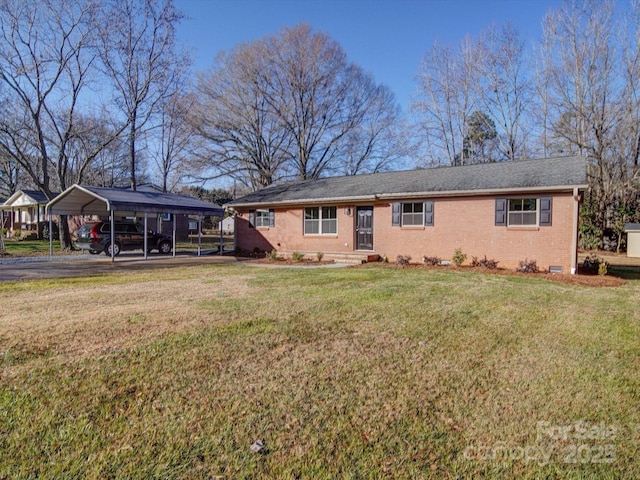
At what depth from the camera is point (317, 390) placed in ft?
10.7

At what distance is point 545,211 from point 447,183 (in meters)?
3.13

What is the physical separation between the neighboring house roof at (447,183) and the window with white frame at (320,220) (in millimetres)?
614

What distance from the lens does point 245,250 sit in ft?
58.3

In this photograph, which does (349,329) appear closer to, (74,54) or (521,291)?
(521,291)

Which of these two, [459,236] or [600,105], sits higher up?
[600,105]

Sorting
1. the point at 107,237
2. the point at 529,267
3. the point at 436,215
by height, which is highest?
the point at 436,215

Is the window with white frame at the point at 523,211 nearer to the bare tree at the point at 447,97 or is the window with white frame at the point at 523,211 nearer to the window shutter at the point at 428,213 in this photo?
the window shutter at the point at 428,213

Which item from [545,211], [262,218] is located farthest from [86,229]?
[545,211]

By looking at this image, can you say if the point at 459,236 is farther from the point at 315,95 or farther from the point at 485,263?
the point at 315,95

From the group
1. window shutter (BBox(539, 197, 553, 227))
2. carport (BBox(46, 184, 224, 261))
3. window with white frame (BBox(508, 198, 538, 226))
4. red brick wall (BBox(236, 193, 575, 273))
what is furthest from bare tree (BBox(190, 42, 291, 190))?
window shutter (BBox(539, 197, 553, 227))

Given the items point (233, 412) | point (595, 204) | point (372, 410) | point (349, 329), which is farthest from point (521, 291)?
point (595, 204)

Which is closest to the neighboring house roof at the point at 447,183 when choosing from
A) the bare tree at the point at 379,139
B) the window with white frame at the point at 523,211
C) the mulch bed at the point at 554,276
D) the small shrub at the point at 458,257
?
the window with white frame at the point at 523,211

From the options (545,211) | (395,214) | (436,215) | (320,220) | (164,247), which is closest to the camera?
(545,211)

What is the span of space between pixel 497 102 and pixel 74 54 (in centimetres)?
2493
